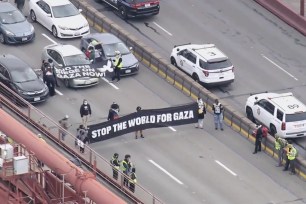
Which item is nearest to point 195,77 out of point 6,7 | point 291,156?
point 291,156

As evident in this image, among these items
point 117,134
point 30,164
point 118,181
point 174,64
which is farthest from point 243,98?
point 30,164

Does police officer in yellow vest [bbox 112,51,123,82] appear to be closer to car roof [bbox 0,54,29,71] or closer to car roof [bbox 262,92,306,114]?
car roof [bbox 0,54,29,71]

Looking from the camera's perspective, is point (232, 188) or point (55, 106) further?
point (55, 106)

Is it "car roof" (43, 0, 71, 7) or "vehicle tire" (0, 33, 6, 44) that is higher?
"car roof" (43, 0, 71, 7)

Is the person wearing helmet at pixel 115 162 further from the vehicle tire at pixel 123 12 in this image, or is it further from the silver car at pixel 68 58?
the vehicle tire at pixel 123 12

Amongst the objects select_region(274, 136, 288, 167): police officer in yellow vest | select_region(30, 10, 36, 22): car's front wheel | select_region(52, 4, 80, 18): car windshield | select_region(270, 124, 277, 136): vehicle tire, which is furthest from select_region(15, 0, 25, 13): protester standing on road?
select_region(274, 136, 288, 167): police officer in yellow vest

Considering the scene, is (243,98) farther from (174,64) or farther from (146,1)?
(146,1)
